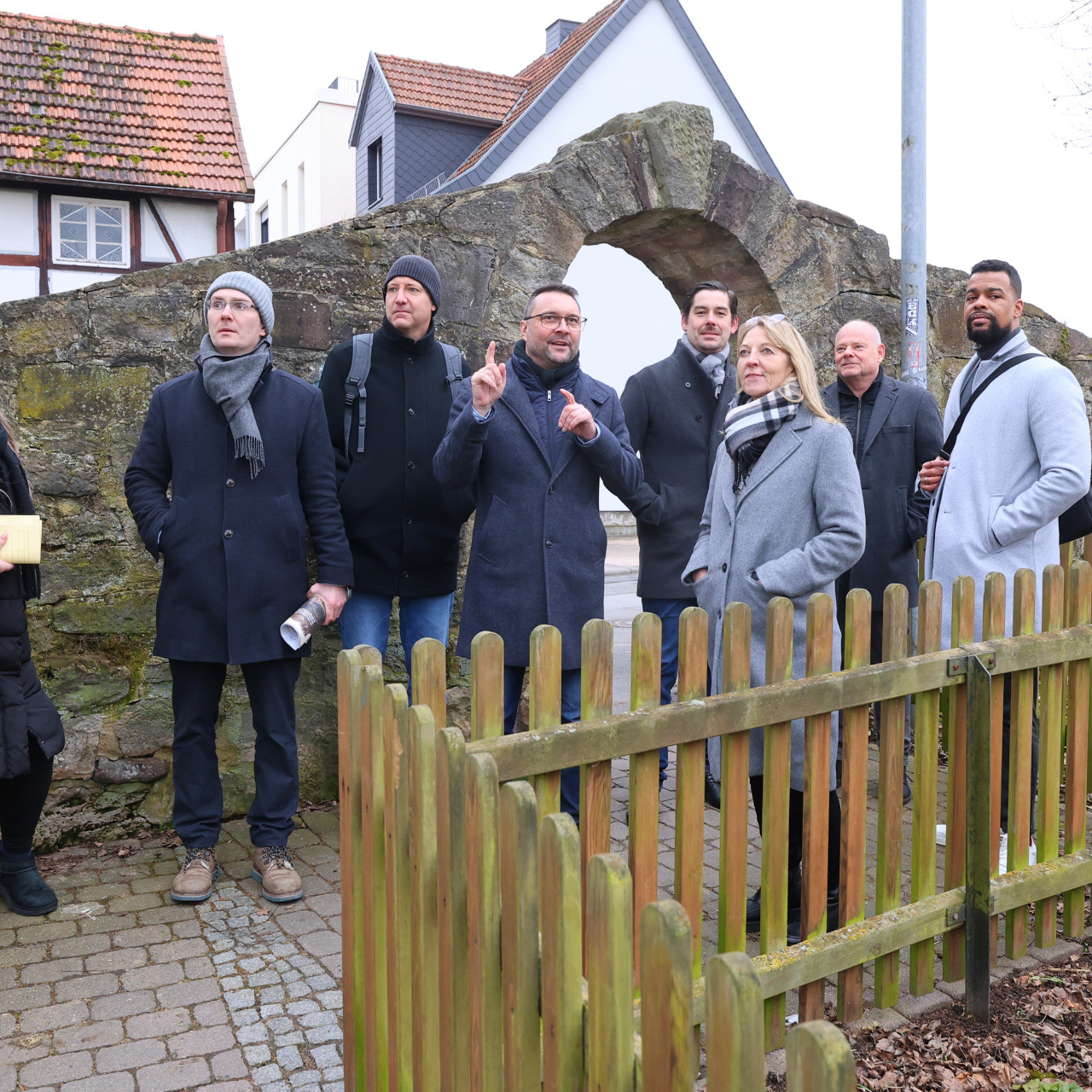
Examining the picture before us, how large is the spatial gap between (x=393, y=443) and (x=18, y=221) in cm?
1093

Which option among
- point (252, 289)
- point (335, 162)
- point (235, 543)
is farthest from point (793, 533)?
point (335, 162)

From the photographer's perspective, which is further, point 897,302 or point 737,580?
point 897,302

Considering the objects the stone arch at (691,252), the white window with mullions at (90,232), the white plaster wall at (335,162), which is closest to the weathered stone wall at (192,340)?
the stone arch at (691,252)

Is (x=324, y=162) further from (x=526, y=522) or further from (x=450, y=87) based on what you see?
(x=526, y=522)

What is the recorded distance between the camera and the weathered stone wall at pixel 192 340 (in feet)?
12.8

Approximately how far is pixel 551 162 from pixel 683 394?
1245mm

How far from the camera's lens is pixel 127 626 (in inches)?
159

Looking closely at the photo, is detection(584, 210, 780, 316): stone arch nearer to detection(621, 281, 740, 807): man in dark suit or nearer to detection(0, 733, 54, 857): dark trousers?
detection(621, 281, 740, 807): man in dark suit

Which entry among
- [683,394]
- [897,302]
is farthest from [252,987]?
[897,302]

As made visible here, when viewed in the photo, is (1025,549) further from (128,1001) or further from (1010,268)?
(128,1001)

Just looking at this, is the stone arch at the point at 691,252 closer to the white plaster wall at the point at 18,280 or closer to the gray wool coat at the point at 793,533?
the gray wool coat at the point at 793,533

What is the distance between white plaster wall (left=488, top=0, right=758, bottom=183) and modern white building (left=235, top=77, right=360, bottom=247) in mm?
7272

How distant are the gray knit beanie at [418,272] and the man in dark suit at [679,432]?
852mm

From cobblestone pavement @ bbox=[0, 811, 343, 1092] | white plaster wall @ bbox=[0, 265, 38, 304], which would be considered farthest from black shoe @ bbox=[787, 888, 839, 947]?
white plaster wall @ bbox=[0, 265, 38, 304]
